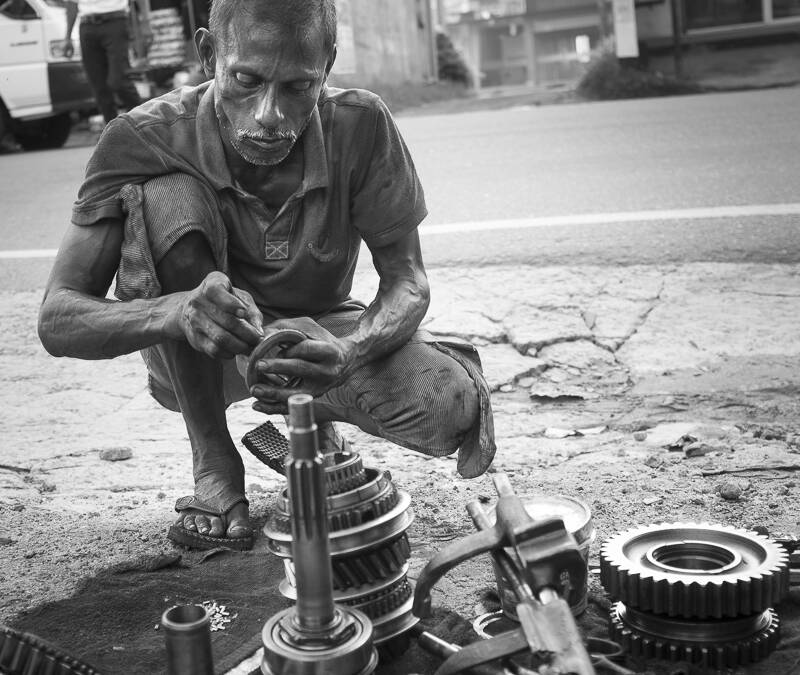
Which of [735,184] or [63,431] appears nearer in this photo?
[63,431]

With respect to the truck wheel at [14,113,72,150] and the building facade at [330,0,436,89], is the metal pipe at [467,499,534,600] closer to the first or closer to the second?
the truck wheel at [14,113,72,150]

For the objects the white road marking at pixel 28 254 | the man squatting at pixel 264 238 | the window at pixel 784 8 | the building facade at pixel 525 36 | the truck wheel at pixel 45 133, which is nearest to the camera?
the man squatting at pixel 264 238

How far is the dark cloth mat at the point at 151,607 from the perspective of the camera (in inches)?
86.1

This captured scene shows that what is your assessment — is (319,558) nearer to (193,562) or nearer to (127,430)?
(193,562)

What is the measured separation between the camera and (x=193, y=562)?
264 centimetres

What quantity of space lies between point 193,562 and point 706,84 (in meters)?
13.4

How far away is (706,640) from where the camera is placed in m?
2.03

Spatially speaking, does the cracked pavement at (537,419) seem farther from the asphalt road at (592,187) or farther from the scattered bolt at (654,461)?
the asphalt road at (592,187)

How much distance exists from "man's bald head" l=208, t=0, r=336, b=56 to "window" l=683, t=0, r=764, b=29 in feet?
49.9

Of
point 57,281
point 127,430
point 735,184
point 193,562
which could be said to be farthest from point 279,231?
point 735,184

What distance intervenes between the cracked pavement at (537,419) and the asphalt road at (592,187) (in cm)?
42

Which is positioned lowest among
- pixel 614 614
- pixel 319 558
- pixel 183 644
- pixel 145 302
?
pixel 614 614

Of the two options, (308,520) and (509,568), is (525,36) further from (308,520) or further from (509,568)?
(308,520)

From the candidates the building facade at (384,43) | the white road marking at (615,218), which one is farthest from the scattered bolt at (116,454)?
the building facade at (384,43)
